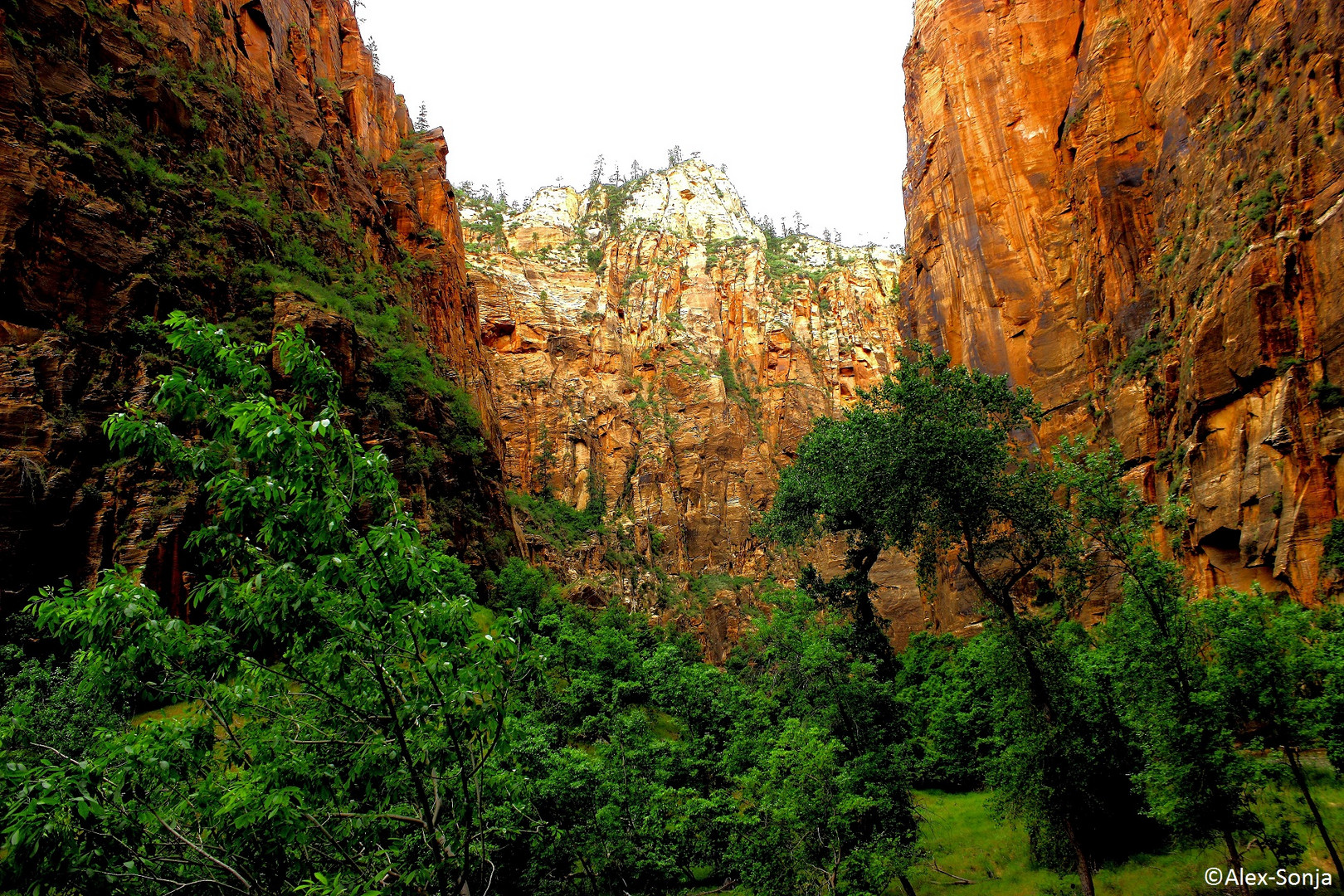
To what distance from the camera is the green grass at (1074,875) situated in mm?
13992

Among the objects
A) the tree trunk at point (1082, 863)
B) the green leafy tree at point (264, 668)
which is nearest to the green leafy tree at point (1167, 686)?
the tree trunk at point (1082, 863)

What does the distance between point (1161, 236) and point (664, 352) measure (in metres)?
56.5

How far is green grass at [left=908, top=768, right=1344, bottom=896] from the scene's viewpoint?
1399 cm

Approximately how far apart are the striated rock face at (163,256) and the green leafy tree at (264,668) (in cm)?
1062

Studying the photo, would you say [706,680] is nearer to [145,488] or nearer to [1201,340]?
[145,488]

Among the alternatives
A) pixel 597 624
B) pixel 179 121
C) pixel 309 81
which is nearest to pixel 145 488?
pixel 179 121

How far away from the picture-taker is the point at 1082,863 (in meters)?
13.7

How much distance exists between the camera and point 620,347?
82938 mm

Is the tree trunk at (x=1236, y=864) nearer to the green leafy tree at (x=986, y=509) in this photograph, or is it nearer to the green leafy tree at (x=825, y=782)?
the green leafy tree at (x=986, y=509)

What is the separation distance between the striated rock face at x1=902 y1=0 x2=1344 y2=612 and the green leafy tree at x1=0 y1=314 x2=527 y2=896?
1077 inches

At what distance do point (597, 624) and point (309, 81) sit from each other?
3534cm

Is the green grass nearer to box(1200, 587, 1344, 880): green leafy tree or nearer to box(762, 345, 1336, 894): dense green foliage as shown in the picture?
box(762, 345, 1336, 894): dense green foliage

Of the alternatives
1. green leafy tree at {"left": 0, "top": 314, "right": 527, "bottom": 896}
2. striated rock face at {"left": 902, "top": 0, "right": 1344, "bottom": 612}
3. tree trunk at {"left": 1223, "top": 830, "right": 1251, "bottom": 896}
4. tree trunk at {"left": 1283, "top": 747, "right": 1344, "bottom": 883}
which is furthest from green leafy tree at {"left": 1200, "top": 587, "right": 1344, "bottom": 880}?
green leafy tree at {"left": 0, "top": 314, "right": 527, "bottom": 896}

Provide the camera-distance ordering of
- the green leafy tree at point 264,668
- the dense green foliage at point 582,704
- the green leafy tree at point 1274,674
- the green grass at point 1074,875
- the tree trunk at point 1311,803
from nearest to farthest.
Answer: the green leafy tree at point 264,668 → the dense green foliage at point 582,704 → the tree trunk at point 1311,803 → the green leafy tree at point 1274,674 → the green grass at point 1074,875
